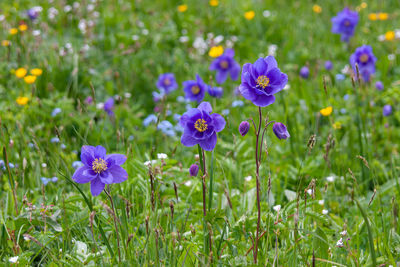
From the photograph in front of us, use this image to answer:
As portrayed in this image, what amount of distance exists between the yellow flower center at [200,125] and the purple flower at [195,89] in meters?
1.30

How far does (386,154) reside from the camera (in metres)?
2.81

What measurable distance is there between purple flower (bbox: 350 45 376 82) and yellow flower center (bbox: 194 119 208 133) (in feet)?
5.70

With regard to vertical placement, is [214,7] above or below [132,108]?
above

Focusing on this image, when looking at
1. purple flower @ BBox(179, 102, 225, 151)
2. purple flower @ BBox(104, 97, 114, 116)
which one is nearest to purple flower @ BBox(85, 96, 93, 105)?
purple flower @ BBox(104, 97, 114, 116)

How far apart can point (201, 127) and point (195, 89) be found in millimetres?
1433

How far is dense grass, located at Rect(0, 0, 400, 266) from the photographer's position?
172cm

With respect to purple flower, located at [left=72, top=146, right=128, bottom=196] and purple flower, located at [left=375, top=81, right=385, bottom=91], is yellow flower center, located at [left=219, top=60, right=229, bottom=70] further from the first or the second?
purple flower, located at [left=72, top=146, right=128, bottom=196]

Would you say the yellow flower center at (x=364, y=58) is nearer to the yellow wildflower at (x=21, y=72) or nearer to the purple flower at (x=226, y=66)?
the purple flower at (x=226, y=66)

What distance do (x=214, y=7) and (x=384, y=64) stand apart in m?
2.02

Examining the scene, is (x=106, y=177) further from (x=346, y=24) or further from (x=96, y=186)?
(x=346, y=24)

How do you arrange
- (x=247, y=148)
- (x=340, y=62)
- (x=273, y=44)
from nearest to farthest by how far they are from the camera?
(x=247, y=148), (x=340, y=62), (x=273, y=44)

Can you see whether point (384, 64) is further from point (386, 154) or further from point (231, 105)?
point (231, 105)

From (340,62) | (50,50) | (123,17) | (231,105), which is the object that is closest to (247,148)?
(231,105)

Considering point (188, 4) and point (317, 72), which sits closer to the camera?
point (317, 72)
